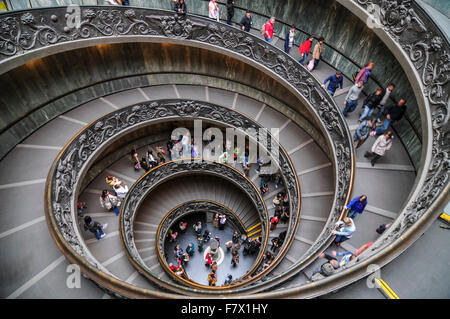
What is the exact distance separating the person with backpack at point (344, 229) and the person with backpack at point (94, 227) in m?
7.81

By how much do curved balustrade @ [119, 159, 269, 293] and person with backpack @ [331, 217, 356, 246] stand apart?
13.1ft

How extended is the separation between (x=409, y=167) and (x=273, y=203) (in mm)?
5549

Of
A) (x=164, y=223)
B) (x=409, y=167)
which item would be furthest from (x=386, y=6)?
(x=164, y=223)

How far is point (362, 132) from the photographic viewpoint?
7.04 m

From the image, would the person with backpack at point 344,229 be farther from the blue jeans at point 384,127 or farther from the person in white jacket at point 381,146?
the blue jeans at point 384,127

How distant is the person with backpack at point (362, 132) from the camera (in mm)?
6840

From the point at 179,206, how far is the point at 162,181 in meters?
1.92

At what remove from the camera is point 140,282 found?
8.08 metres

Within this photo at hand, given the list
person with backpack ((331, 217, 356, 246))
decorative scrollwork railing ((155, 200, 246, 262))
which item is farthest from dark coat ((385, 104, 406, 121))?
decorative scrollwork railing ((155, 200, 246, 262))

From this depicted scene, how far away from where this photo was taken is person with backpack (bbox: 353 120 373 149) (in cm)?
684

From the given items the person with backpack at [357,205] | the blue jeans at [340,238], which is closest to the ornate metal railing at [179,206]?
the blue jeans at [340,238]

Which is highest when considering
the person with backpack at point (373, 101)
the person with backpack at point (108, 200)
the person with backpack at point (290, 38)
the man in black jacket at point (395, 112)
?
the person with backpack at point (290, 38)

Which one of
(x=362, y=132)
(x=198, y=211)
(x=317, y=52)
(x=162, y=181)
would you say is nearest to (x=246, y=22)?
(x=317, y=52)

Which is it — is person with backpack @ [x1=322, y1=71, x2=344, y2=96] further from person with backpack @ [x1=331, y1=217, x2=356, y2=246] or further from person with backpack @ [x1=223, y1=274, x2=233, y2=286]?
person with backpack @ [x1=223, y1=274, x2=233, y2=286]
